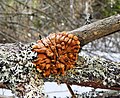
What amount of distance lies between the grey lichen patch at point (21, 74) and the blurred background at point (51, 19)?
120 cm

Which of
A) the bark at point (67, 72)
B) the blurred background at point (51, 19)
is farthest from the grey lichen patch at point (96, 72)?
the blurred background at point (51, 19)

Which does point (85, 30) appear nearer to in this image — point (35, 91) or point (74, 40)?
point (74, 40)

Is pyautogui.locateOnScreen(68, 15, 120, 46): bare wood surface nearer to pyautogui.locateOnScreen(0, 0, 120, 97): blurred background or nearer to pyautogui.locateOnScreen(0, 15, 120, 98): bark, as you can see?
pyautogui.locateOnScreen(0, 15, 120, 98): bark

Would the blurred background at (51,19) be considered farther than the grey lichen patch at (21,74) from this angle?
Yes

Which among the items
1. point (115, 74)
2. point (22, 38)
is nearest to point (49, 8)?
point (22, 38)

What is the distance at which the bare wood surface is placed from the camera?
0.66 metres

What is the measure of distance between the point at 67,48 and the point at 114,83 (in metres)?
0.16

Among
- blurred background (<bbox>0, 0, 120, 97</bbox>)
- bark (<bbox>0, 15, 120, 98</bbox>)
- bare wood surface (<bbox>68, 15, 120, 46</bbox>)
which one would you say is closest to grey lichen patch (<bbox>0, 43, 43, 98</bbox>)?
bark (<bbox>0, 15, 120, 98</bbox>)

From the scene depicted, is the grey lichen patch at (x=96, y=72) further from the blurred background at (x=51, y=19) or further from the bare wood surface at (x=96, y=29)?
the blurred background at (x=51, y=19)

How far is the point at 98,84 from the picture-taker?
0.68 m

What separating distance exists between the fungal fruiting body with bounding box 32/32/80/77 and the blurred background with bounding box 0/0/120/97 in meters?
1.23

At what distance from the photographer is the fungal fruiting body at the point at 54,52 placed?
59 centimetres

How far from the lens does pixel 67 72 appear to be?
65cm

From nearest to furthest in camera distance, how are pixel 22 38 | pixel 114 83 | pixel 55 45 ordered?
pixel 55 45 → pixel 114 83 → pixel 22 38
